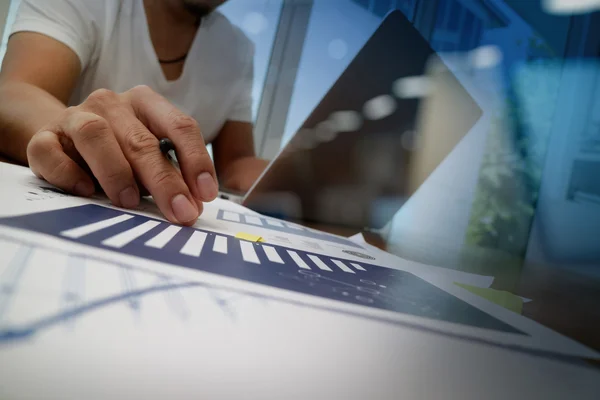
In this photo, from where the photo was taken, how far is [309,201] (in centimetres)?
52

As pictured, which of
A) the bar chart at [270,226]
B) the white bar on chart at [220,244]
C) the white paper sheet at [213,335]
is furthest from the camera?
the bar chart at [270,226]

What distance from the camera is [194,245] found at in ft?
0.54

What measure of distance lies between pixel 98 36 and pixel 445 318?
697 millimetres

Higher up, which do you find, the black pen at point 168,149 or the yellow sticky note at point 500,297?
the black pen at point 168,149

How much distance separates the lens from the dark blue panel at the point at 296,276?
0.12m

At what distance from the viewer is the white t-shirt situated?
0.53 metres

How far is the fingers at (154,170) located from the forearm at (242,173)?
1.27 feet

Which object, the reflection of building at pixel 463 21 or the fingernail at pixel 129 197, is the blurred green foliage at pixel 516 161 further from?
the fingernail at pixel 129 197

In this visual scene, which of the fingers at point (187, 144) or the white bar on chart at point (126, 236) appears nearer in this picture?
the white bar on chart at point (126, 236)

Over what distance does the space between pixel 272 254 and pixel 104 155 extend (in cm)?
15

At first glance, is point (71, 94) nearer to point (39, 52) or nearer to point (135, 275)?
point (39, 52)

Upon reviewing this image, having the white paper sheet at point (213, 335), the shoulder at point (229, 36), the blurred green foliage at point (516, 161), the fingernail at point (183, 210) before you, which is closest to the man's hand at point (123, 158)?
the fingernail at point (183, 210)

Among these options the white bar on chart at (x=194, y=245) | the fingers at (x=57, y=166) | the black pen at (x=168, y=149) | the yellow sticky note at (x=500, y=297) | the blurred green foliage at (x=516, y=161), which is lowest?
the yellow sticky note at (x=500, y=297)

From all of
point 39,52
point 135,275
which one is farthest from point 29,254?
point 39,52
